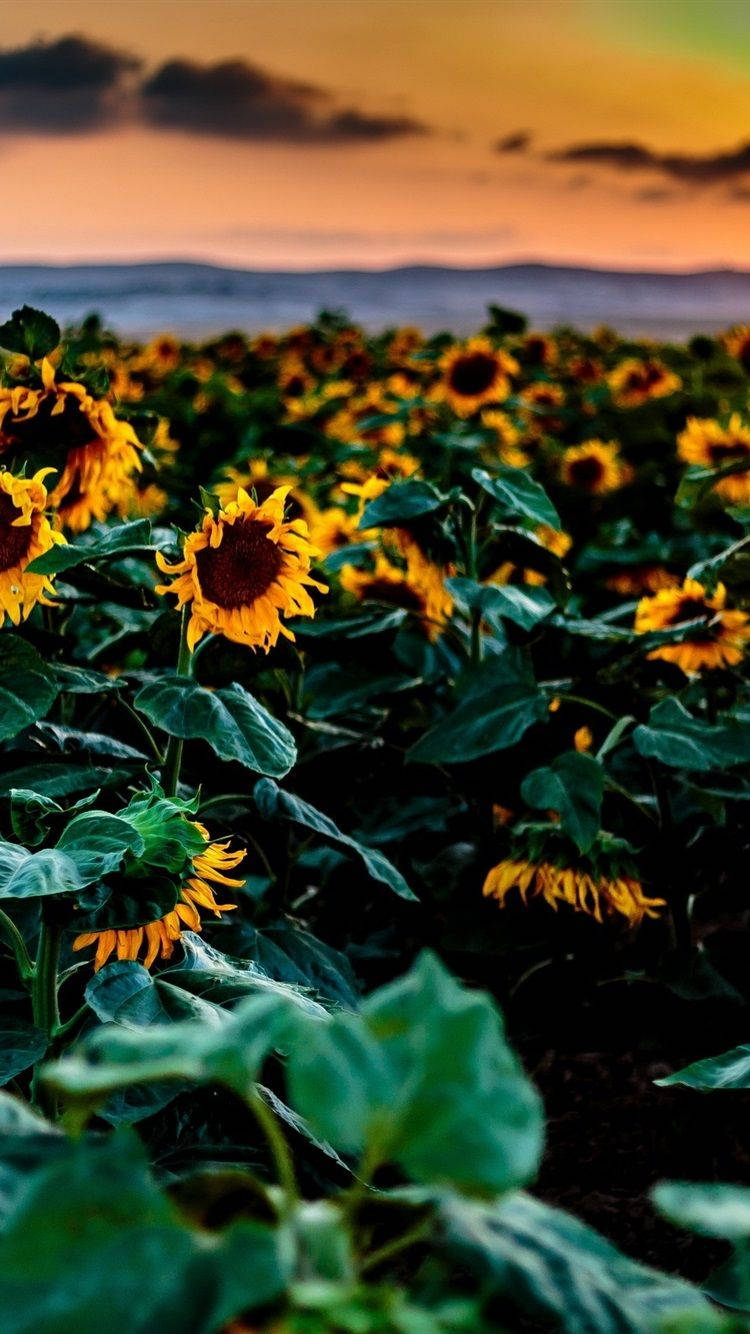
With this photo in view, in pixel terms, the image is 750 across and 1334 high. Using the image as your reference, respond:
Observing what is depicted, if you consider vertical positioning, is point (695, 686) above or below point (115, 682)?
below

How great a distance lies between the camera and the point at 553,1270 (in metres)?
0.48

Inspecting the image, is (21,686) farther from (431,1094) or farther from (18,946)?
(431,1094)

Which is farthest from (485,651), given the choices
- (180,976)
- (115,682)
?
(180,976)

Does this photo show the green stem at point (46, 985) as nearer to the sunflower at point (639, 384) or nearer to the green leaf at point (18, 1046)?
Answer: the green leaf at point (18, 1046)

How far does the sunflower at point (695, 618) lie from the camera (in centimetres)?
225

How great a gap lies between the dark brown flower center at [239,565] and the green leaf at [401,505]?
316 mm

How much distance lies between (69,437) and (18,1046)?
3.31 feet

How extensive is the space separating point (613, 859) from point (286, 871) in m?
0.50

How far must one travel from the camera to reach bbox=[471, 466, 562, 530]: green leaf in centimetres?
201

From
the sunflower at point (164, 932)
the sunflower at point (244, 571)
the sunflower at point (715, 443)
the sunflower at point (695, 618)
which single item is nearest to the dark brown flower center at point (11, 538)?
the sunflower at point (244, 571)

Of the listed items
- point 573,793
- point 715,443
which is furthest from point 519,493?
point 715,443

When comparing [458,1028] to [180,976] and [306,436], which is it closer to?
[180,976]

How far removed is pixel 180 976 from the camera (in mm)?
1179

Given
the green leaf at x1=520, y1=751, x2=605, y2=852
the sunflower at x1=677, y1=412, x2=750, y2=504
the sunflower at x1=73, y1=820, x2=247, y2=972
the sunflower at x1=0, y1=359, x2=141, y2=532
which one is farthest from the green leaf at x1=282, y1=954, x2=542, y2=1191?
the sunflower at x1=677, y1=412, x2=750, y2=504
